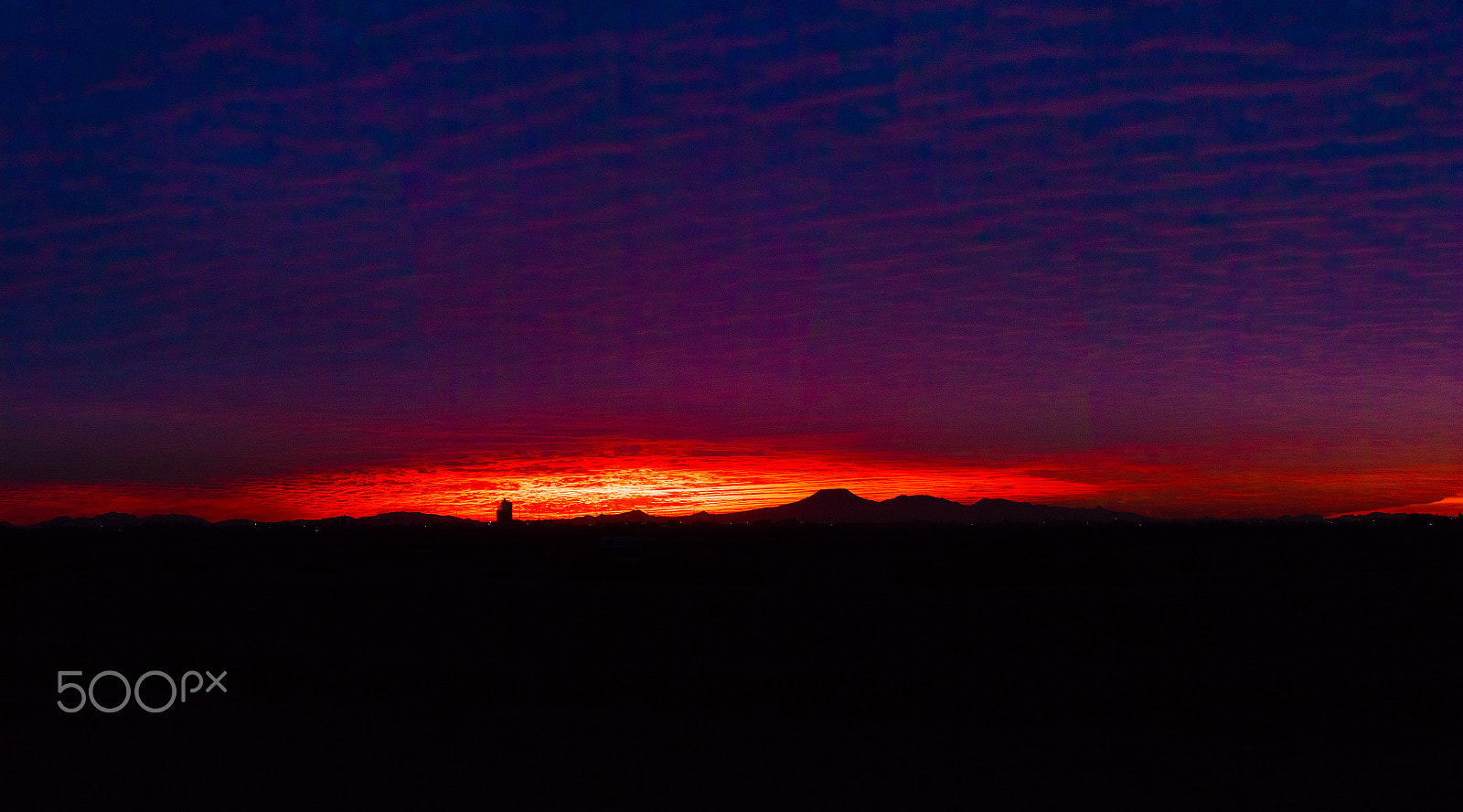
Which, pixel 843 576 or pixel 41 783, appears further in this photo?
pixel 843 576

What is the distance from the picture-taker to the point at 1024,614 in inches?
955

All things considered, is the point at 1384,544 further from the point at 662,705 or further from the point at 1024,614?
the point at 662,705

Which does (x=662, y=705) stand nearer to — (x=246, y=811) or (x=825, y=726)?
(x=825, y=726)

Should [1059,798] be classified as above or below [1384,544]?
below

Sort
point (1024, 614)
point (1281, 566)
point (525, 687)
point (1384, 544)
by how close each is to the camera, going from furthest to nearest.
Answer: point (1384, 544)
point (1281, 566)
point (1024, 614)
point (525, 687)

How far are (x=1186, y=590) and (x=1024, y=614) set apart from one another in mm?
4565

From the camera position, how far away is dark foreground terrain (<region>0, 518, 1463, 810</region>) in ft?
37.3

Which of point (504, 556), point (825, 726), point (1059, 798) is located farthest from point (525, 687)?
point (504, 556)

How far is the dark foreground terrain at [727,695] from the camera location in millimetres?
11383

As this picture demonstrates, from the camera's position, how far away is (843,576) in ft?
153

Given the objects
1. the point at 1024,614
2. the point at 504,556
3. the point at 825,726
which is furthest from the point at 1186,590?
the point at 504,556

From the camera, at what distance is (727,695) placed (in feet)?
56.7

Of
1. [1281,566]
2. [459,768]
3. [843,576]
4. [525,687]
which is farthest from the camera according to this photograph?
[1281,566]

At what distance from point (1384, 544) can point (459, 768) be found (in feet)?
242
